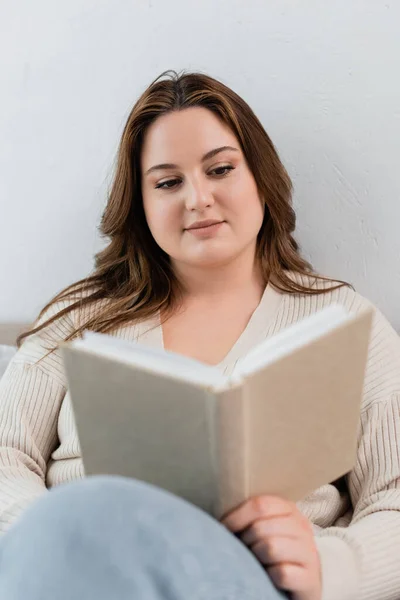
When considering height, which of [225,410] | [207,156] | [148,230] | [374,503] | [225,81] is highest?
[225,81]

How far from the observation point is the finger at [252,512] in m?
0.76

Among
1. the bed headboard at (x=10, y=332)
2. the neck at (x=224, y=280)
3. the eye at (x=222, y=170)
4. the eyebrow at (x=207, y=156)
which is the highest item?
the eyebrow at (x=207, y=156)

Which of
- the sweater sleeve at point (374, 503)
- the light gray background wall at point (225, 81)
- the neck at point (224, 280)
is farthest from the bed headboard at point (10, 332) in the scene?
the sweater sleeve at point (374, 503)

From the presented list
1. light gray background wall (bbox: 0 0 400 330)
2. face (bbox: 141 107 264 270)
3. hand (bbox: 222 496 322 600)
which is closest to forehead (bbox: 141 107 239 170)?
face (bbox: 141 107 264 270)

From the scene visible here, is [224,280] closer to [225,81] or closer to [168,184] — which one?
[168,184]

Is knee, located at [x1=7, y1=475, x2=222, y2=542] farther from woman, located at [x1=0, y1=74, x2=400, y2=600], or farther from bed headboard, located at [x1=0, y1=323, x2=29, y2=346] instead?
bed headboard, located at [x1=0, y1=323, x2=29, y2=346]

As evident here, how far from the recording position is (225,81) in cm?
140

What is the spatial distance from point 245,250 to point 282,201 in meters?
0.12

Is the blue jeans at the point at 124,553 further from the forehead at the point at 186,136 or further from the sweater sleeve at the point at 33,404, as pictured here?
the forehead at the point at 186,136

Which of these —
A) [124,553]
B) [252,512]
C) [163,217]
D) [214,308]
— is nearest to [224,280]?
[214,308]

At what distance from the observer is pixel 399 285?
1.35 metres

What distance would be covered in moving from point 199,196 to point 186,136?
0.10 metres

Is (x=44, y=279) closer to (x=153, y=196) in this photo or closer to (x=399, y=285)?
(x=153, y=196)

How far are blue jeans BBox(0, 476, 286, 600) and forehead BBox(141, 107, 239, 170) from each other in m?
0.61
